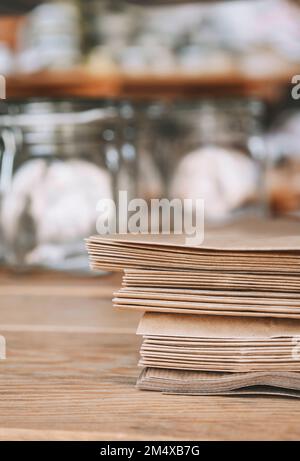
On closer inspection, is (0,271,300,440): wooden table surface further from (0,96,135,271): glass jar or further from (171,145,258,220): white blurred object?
(171,145,258,220): white blurred object

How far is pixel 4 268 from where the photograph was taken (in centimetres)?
120

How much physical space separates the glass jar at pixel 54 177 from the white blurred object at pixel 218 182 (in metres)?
0.17

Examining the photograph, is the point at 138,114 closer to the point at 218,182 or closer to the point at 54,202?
the point at 218,182

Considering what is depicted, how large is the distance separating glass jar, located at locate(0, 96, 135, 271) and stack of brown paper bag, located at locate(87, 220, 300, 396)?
546 mm

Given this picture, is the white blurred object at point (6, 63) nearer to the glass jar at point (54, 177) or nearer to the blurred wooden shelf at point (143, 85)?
the blurred wooden shelf at point (143, 85)

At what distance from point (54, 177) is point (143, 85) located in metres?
0.50

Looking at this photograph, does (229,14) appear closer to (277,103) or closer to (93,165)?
(277,103)

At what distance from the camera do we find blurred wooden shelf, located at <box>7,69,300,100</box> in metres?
1.43

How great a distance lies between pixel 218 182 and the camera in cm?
126

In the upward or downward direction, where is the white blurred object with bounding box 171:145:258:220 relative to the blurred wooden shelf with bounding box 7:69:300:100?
downward

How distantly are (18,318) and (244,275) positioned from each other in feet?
1.40

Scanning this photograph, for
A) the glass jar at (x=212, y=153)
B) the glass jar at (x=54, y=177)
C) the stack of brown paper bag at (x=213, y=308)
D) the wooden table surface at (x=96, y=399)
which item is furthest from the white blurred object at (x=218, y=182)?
the stack of brown paper bag at (x=213, y=308)

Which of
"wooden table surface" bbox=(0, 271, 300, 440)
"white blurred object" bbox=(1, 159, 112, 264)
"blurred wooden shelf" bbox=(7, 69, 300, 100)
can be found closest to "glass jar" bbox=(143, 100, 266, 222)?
"blurred wooden shelf" bbox=(7, 69, 300, 100)
